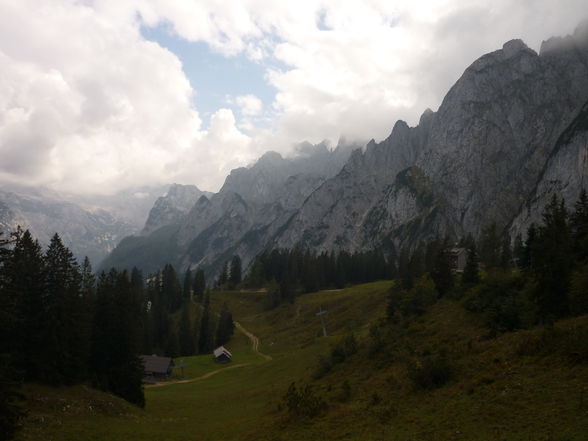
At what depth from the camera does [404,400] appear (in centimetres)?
2538

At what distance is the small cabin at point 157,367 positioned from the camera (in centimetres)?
7750

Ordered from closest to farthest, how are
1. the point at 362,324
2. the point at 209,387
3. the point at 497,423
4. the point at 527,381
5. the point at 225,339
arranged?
the point at 497,423, the point at 527,381, the point at 209,387, the point at 362,324, the point at 225,339

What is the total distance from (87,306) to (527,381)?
45.1 m

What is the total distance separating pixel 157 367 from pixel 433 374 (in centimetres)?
6530

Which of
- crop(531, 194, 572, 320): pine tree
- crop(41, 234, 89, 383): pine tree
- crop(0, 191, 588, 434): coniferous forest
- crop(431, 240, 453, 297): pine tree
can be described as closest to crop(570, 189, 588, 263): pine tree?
crop(0, 191, 588, 434): coniferous forest

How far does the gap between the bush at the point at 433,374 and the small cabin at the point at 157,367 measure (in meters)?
62.7

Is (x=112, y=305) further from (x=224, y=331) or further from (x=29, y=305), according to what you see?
(x=224, y=331)

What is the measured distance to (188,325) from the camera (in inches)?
4301

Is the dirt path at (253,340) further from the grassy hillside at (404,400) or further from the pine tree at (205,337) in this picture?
the grassy hillside at (404,400)

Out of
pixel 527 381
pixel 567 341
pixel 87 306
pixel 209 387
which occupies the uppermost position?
pixel 87 306

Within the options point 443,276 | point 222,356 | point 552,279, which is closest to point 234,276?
point 222,356

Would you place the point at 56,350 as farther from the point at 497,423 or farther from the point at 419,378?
the point at 497,423

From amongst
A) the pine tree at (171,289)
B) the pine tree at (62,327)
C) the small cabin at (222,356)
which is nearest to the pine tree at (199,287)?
the pine tree at (171,289)

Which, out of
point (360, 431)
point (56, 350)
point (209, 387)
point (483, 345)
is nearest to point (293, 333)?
point (209, 387)
